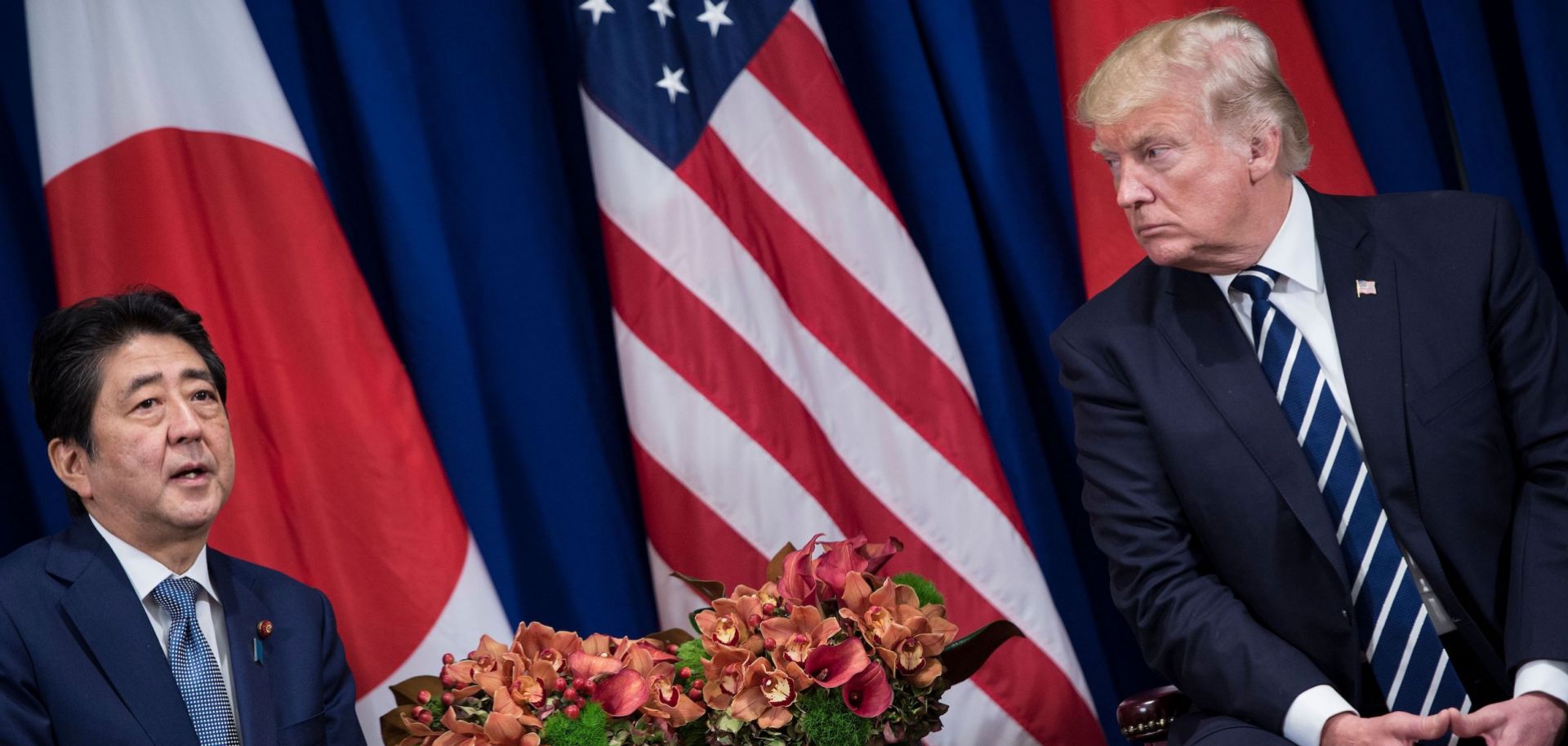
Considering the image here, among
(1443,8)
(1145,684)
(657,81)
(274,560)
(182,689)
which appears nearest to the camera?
(182,689)

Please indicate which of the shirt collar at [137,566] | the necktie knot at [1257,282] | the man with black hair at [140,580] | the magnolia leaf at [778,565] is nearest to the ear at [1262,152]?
the necktie knot at [1257,282]

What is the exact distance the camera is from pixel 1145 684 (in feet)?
10.5

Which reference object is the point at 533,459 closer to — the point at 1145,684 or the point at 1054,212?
the point at 1054,212

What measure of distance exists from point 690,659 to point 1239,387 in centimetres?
89

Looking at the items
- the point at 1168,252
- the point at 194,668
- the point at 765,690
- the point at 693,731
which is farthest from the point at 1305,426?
the point at 194,668

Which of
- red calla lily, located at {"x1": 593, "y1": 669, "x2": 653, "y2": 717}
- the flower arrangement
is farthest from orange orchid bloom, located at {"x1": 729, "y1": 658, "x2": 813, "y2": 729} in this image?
red calla lily, located at {"x1": 593, "y1": 669, "x2": 653, "y2": 717}

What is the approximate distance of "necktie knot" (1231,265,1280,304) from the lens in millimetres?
2186

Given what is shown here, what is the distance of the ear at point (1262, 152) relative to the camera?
7.09 ft

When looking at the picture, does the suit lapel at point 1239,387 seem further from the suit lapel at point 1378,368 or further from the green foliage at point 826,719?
the green foliage at point 826,719

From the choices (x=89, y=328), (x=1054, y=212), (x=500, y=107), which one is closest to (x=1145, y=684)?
(x=1054, y=212)

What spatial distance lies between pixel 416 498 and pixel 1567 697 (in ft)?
5.90

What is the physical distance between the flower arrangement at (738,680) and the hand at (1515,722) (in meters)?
0.69

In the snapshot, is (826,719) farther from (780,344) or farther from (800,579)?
(780,344)

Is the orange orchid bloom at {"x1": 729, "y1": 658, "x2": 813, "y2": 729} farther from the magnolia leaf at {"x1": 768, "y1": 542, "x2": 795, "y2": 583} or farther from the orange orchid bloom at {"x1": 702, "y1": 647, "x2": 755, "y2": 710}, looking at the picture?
the magnolia leaf at {"x1": 768, "y1": 542, "x2": 795, "y2": 583}
